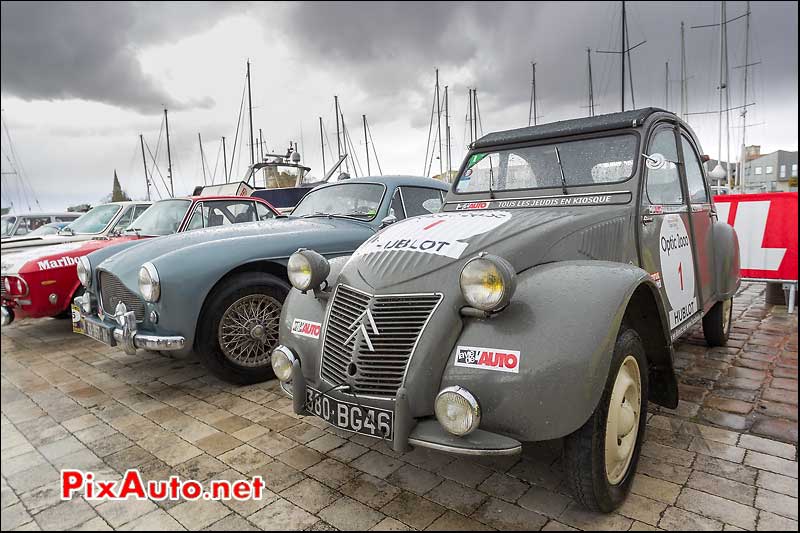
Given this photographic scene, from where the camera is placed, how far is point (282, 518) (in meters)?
2.44

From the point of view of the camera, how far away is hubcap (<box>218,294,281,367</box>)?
435 cm

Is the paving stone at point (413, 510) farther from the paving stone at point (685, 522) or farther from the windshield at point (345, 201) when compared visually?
the windshield at point (345, 201)

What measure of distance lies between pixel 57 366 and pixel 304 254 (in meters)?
3.69

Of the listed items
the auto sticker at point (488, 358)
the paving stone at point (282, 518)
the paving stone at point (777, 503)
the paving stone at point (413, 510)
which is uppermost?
the auto sticker at point (488, 358)

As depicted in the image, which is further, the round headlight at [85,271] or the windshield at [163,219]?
the windshield at [163,219]

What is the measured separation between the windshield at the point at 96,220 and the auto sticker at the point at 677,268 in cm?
774

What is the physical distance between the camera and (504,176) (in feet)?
12.8

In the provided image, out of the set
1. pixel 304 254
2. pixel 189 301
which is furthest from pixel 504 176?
pixel 189 301

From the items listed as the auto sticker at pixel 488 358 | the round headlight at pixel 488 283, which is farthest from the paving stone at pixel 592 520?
the round headlight at pixel 488 283

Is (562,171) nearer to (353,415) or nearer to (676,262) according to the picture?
(676,262)

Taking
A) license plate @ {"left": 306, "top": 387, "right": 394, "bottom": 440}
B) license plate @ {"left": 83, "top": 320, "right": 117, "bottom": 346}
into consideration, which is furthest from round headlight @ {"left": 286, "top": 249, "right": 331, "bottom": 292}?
license plate @ {"left": 83, "top": 320, "right": 117, "bottom": 346}

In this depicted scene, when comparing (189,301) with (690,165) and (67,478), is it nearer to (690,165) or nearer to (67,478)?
(67,478)

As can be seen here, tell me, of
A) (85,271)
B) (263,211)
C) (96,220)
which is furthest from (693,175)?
(96,220)

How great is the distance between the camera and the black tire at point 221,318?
4230 mm
